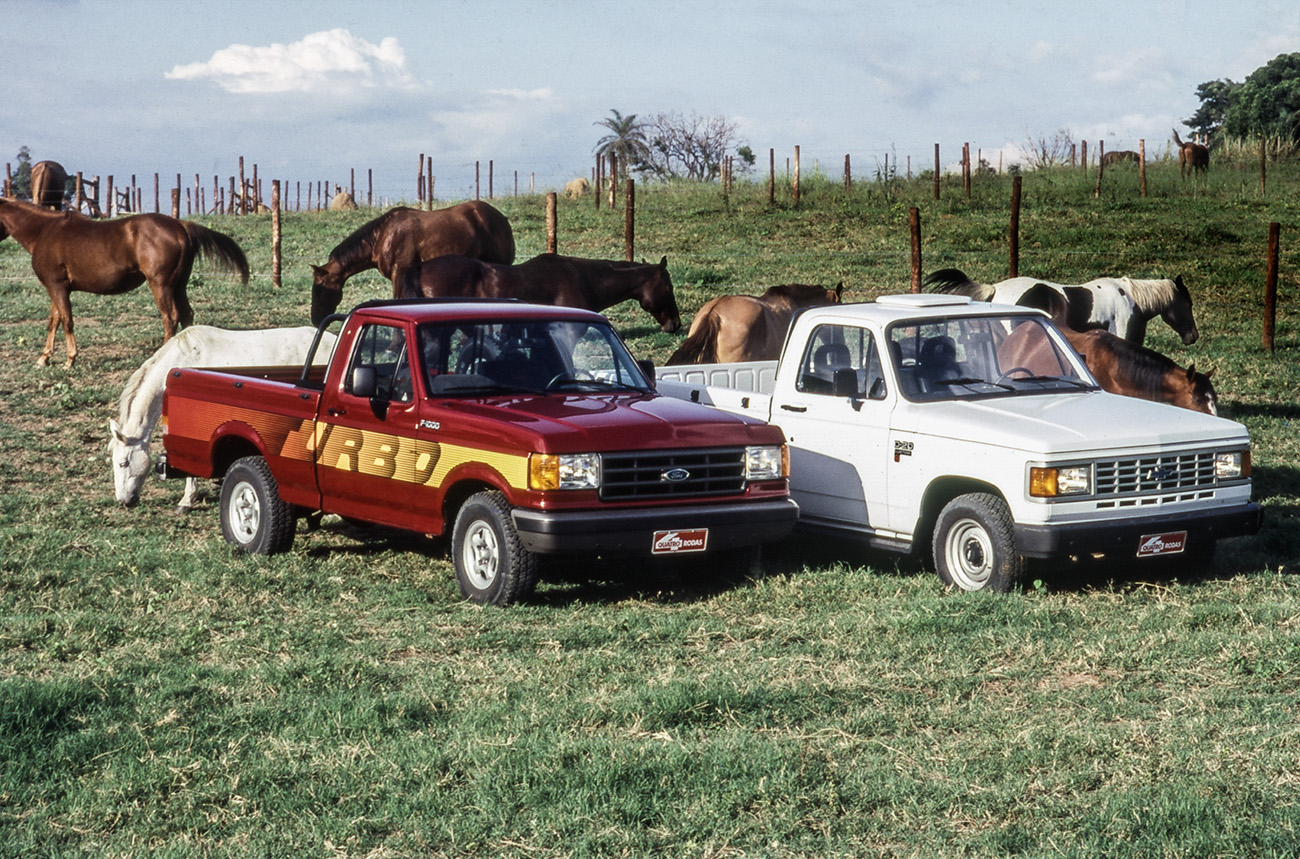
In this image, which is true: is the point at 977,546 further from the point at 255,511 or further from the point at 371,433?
the point at 255,511

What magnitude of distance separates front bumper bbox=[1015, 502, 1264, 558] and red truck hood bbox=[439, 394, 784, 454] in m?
1.63

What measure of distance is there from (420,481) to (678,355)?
614 cm

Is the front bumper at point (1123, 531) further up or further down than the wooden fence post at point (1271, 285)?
further down

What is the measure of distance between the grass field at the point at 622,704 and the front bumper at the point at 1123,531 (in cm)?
32

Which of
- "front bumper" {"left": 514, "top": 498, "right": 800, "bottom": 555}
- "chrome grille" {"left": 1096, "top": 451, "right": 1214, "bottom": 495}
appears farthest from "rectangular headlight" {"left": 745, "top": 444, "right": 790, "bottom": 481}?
"chrome grille" {"left": 1096, "top": 451, "right": 1214, "bottom": 495}

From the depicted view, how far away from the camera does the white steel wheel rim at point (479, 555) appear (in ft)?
25.8

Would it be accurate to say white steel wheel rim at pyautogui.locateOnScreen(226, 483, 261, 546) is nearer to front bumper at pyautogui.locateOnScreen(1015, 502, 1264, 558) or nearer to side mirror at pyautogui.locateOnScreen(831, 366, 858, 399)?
side mirror at pyautogui.locateOnScreen(831, 366, 858, 399)

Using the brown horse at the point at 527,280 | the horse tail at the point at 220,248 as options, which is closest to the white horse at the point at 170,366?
the brown horse at the point at 527,280

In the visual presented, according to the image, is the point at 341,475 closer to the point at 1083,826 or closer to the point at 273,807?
the point at 273,807

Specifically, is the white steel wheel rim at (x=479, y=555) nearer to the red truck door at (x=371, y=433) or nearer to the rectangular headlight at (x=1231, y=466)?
the red truck door at (x=371, y=433)

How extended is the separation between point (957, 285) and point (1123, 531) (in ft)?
27.5

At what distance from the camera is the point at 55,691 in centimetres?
582

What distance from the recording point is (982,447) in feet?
26.2

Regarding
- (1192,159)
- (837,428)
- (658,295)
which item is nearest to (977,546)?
(837,428)
